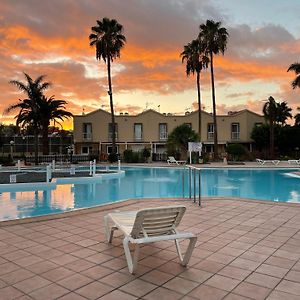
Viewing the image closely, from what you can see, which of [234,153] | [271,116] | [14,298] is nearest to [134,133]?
[234,153]

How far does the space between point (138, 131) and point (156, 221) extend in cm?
3620

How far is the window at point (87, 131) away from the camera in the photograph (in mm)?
39188

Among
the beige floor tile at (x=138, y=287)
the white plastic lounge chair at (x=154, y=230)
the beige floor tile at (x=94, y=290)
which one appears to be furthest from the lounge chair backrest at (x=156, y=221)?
the beige floor tile at (x=94, y=290)

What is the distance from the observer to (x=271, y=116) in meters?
34.1

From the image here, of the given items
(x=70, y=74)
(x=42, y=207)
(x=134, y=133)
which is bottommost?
(x=42, y=207)

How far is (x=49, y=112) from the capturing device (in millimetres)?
30672

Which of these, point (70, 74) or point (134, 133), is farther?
point (134, 133)

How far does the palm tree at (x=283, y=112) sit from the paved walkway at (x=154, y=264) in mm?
35369

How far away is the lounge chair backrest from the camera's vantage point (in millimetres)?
3638

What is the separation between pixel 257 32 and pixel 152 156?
65.4 ft

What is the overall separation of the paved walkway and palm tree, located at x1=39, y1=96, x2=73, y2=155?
2606cm

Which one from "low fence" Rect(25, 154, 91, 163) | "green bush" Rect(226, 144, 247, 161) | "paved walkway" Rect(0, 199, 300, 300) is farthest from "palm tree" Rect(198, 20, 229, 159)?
"paved walkway" Rect(0, 199, 300, 300)

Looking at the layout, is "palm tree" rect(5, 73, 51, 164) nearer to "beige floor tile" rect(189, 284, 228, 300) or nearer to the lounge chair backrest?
the lounge chair backrest

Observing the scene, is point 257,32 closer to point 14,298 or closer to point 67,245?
point 67,245
